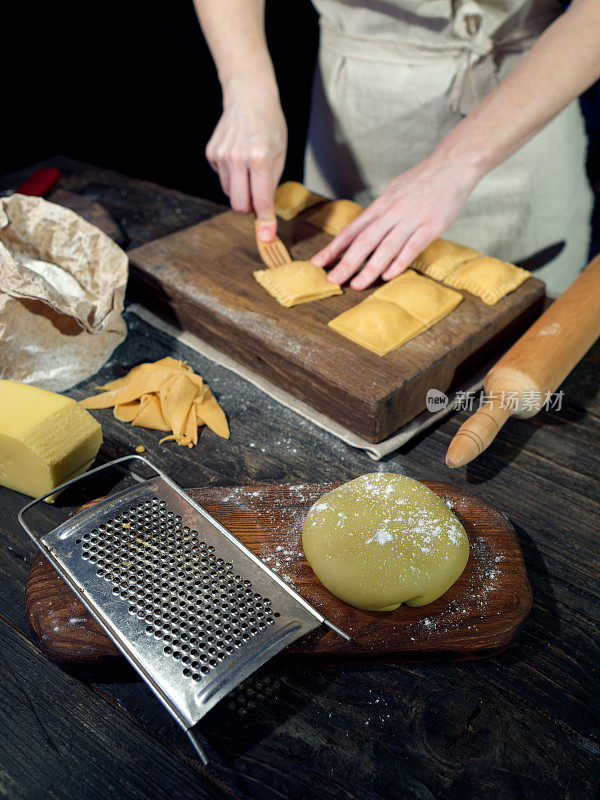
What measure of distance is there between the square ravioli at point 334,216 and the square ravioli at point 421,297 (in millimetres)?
388

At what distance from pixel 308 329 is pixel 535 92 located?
886mm

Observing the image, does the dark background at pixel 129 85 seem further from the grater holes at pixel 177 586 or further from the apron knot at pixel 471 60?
the grater holes at pixel 177 586

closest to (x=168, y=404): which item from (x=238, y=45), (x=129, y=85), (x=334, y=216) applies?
(x=334, y=216)

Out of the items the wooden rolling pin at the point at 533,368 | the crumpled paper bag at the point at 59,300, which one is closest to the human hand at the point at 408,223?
the wooden rolling pin at the point at 533,368

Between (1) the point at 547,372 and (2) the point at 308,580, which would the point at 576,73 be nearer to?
(1) the point at 547,372

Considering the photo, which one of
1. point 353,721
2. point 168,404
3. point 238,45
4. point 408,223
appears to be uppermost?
point 238,45

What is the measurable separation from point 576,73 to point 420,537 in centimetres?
137

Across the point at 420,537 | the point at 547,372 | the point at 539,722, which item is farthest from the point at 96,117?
the point at 539,722

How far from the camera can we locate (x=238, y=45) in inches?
76.1

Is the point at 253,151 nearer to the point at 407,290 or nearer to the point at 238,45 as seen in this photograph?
the point at 238,45

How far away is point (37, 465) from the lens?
50.1 inches

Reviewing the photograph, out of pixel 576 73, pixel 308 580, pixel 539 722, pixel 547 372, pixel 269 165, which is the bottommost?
pixel 539 722

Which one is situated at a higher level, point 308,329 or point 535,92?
point 535,92

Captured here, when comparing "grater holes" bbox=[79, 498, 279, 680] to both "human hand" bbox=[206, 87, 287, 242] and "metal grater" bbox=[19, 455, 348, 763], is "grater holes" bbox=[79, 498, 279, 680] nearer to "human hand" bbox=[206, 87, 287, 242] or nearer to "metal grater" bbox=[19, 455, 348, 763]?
"metal grater" bbox=[19, 455, 348, 763]
